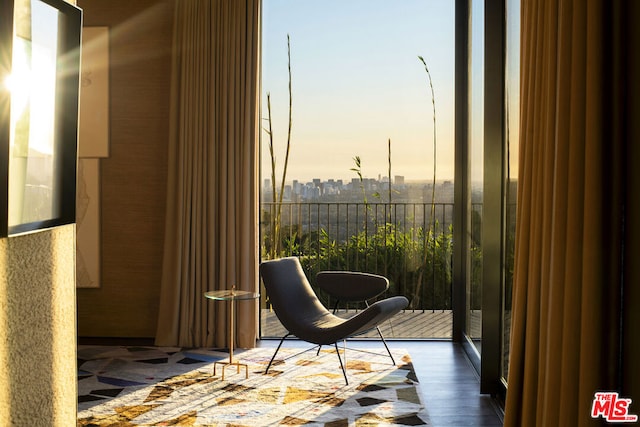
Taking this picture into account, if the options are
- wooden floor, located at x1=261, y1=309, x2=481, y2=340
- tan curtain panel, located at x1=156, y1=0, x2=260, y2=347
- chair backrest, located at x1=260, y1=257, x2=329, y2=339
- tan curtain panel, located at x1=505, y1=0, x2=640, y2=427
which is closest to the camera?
tan curtain panel, located at x1=505, y1=0, x2=640, y2=427

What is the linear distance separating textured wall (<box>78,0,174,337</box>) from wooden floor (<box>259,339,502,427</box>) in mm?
1161

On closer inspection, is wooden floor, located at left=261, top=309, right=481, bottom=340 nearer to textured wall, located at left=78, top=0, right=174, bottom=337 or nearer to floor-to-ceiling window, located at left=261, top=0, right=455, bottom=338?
floor-to-ceiling window, located at left=261, top=0, right=455, bottom=338

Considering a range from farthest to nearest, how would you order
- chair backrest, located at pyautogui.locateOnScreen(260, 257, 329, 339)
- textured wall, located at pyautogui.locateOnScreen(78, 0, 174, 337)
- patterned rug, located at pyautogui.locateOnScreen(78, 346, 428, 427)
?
textured wall, located at pyautogui.locateOnScreen(78, 0, 174, 337) < chair backrest, located at pyautogui.locateOnScreen(260, 257, 329, 339) < patterned rug, located at pyautogui.locateOnScreen(78, 346, 428, 427)

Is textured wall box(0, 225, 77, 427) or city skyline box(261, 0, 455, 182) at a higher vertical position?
city skyline box(261, 0, 455, 182)

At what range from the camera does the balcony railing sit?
18.6 feet

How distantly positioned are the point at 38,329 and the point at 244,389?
2.10m

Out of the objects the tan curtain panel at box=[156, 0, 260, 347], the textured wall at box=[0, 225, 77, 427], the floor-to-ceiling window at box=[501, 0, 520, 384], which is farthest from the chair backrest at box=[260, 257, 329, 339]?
the textured wall at box=[0, 225, 77, 427]

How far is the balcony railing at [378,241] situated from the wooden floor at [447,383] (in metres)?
0.53

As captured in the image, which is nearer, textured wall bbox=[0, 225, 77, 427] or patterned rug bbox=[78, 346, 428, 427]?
textured wall bbox=[0, 225, 77, 427]

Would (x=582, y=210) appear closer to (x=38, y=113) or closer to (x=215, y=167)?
(x=38, y=113)

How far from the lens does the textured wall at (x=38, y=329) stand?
2053 mm

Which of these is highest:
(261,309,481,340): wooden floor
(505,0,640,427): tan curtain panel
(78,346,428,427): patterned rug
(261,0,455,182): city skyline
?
(261,0,455,182): city skyline

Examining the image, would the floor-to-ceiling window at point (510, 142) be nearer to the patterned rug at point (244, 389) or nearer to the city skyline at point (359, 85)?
the patterned rug at point (244, 389)

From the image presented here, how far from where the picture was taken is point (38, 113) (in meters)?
2.23
